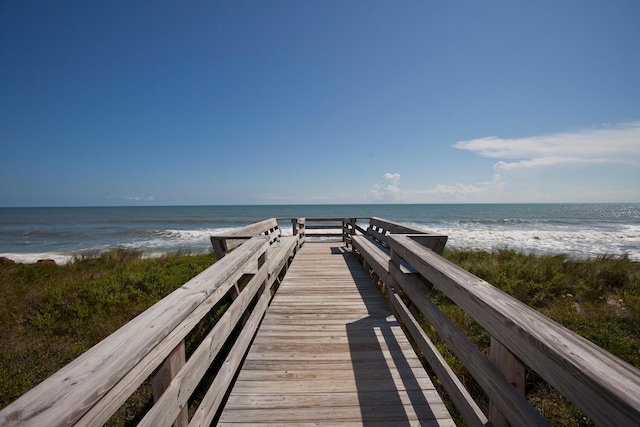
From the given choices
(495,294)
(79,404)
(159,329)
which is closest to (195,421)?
(159,329)

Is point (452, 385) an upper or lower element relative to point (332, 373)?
upper

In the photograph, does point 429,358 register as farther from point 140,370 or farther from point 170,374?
point 140,370

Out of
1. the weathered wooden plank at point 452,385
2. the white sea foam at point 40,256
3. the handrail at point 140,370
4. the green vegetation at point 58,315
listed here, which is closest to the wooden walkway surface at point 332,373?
the weathered wooden plank at point 452,385

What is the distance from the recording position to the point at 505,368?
148cm

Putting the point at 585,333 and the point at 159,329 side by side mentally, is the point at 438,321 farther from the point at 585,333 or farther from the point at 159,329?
the point at 585,333

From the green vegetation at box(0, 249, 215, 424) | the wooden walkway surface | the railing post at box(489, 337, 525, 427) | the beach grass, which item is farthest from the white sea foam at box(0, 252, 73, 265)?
the railing post at box(489, 337, 525, 427)

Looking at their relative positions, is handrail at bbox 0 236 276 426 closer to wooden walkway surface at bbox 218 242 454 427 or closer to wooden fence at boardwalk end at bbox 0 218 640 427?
wooden fence at boardwalk end at bbox 0 218 640 427

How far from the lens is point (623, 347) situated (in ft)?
12.2

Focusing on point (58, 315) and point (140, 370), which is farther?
point (58, 315)

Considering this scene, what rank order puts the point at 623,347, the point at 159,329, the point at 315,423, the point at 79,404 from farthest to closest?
the point at 623,347 < the point at 315,423 < the point at 159,329 < the point at 79,404

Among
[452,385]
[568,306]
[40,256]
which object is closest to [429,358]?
[452,385]

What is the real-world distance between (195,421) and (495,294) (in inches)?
75.8

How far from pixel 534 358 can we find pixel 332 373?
1891mm

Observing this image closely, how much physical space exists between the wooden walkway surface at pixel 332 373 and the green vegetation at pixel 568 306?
3.88ft
